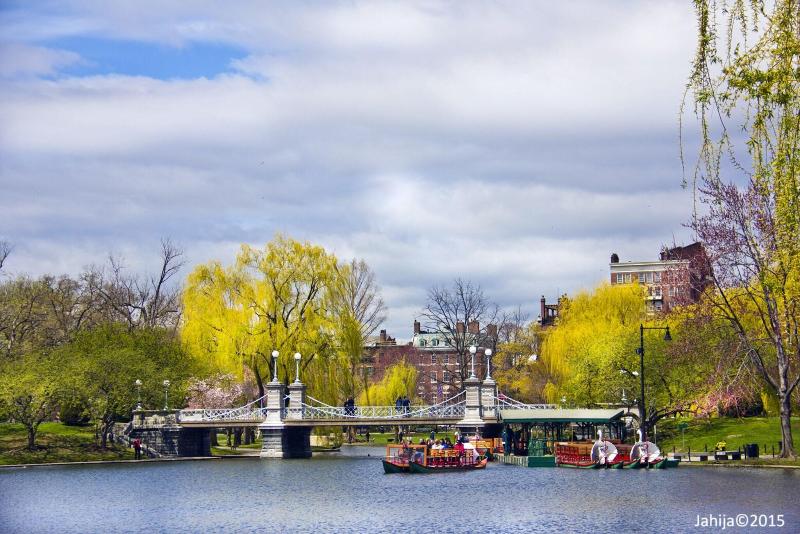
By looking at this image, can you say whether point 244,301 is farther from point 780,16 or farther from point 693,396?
point 780,16

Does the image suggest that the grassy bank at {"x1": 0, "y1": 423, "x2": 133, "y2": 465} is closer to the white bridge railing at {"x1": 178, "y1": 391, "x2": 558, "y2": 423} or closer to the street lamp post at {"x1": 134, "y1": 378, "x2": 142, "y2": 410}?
the street lamp post at {"x1": 134, "y1": 378, "x2": 142, "y2": 410}

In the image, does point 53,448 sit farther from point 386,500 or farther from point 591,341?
point 591,341

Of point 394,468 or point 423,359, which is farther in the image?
point 423,359

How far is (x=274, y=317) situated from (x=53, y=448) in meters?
16.7

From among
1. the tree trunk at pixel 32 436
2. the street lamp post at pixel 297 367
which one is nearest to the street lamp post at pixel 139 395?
the tree trunk at pixel 32 436

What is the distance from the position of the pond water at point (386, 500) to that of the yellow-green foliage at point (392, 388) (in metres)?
41.9

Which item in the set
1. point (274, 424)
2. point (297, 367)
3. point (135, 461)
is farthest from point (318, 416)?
point (135, 461)

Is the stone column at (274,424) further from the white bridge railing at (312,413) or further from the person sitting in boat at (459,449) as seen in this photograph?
the person sitting in boat at (459,449)

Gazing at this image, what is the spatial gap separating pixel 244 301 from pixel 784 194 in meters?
55.7

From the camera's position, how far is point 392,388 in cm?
10381

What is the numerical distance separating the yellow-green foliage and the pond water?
41.9 meters

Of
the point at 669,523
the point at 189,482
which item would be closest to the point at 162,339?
the point at 189,482

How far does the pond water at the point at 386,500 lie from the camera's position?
35750 millimetres

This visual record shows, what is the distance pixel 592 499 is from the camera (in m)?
42.0
